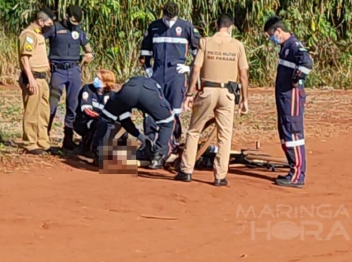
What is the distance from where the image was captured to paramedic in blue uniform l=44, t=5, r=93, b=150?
11359 mm

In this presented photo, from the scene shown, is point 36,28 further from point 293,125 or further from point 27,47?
point 293,125

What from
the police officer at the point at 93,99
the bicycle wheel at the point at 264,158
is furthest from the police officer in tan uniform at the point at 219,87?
the police officer at the point at 93,99

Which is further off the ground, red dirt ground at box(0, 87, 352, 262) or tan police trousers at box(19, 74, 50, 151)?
tan police trousers at box(19, 74, 50, 151)

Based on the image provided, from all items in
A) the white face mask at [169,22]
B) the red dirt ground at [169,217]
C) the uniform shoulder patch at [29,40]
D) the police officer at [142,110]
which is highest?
the white face mask at [169,22]

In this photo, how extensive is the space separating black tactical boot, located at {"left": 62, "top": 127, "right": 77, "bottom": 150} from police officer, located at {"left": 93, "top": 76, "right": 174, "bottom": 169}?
91 cm

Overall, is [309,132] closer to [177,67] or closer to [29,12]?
[177,67]

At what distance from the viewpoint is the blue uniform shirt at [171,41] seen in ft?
36.4

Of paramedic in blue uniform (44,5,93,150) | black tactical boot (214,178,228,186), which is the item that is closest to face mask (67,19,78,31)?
paramedic in blue uniform (44,5,93,150)

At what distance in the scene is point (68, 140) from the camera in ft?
37.5

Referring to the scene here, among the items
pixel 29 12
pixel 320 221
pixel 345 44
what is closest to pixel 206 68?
pixel 320 221

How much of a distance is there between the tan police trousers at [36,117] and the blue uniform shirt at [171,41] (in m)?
1.51

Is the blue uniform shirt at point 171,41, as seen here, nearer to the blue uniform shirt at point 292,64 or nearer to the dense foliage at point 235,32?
the blue uniform shirt at point 292,64

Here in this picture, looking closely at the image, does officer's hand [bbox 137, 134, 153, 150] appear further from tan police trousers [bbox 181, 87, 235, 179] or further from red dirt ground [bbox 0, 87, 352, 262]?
tan police trousers [bbox 181, 87, 235, 179]

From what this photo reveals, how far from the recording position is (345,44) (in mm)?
→ 21703
